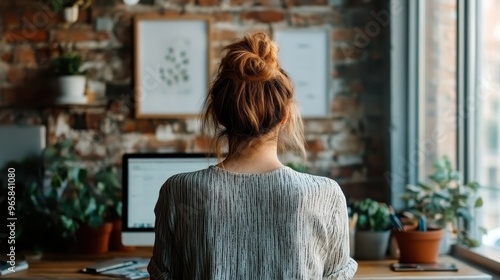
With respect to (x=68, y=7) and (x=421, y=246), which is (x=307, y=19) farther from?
(x=421, y=246)

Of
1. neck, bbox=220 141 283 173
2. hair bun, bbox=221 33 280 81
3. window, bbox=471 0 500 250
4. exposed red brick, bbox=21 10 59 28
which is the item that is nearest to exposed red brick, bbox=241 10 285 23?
exposed red brick, bbox=21 10 59 28

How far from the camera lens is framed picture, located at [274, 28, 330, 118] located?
3230 millimetres

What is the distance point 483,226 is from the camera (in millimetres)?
2672

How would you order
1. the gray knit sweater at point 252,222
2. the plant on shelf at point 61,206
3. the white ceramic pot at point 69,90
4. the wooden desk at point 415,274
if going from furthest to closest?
the white ceramic pot at point 69,90 → the plant on shelf at point 61,206 → the wooden desk at point 415,274 → the gray knit sweater at point 252,222

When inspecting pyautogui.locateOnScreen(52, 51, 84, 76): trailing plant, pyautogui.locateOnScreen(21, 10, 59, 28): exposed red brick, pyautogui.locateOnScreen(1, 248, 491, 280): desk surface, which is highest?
pyautogui.locateOnScreen(21, 10, 59, 28): exposed red brick

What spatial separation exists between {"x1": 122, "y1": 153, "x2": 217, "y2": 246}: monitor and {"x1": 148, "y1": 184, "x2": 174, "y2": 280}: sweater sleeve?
45.8 inches

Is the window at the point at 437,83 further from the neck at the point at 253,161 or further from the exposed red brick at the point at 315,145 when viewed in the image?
the neck at the point at 253,161

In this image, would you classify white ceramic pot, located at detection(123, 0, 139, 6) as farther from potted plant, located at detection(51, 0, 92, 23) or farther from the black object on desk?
the black object on desk

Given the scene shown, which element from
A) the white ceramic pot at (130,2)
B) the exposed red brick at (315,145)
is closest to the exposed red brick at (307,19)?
the exposed red brick at (315,145)

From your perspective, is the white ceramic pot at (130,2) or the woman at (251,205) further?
the white ceramic pot at (130,2)

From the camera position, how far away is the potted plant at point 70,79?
308 cm

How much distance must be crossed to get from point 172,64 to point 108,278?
1.15 metres

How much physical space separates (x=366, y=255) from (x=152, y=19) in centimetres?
140

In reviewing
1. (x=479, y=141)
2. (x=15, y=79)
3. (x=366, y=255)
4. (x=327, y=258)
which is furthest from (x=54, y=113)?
(x=327, y=258)
